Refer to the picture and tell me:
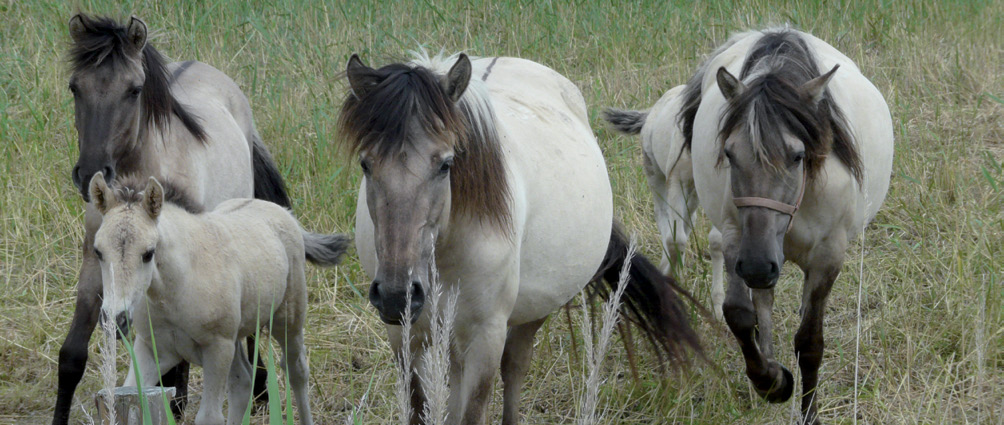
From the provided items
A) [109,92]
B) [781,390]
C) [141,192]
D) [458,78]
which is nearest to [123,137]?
[109,92]

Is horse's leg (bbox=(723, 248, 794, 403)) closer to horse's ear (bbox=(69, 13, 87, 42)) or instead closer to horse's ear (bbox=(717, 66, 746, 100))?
horse's ear (bbox=(717, 66, 746, 100))

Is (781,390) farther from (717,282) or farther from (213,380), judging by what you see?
(213,380)

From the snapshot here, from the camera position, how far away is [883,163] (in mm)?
4434

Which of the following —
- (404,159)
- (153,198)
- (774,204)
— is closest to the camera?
(404,159)

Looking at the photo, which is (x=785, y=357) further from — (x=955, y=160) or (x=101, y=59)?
(x=101, y=59)

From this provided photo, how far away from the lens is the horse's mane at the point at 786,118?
3.70 metres

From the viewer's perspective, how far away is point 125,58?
407 centimetres

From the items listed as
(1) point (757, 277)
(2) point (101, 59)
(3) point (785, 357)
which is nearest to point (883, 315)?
(3) point (785, 357)

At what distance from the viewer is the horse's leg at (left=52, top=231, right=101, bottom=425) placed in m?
3.97

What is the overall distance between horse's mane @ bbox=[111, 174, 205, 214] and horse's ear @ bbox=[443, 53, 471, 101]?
1.11 m

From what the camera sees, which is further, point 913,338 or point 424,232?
point 913,338

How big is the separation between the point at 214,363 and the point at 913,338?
124 inches

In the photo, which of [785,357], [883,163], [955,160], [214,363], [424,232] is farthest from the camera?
[955,160]

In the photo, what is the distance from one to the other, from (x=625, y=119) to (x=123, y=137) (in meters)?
3.41
